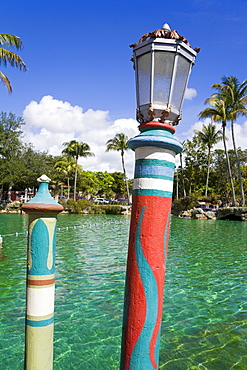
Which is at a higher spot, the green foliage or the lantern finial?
the lantern finial

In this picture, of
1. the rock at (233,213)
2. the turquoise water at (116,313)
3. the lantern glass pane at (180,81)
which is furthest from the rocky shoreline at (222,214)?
the lantern glass pane at (180,81)

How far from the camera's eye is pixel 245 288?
264 inches

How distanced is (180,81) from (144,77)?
265 millimetres

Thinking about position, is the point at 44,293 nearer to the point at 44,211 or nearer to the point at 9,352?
the point at 44,211

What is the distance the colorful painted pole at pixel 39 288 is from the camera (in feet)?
7.65

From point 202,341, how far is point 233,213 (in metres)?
30.4

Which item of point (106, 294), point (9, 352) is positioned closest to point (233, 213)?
point (106, 294)

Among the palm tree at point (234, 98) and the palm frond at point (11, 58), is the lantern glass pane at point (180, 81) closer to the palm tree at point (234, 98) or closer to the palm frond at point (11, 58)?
the palm frond at point (11, 58)

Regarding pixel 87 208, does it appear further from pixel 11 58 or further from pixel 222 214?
pixel 11 58

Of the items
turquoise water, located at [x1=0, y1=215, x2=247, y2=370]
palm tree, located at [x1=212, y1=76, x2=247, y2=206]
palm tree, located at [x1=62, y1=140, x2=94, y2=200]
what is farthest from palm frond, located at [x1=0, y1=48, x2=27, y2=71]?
palm tree, located at [x1=62, y1=140, x2=94, y2=200]

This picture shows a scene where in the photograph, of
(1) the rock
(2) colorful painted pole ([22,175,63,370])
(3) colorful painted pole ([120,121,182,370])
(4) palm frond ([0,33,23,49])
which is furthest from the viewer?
(1) the rock

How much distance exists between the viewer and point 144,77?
2.29 metres

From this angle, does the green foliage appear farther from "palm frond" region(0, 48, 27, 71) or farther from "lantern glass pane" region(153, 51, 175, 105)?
"lantern glass pane" region(153, 51, 175, 105)

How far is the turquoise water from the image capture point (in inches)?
147
